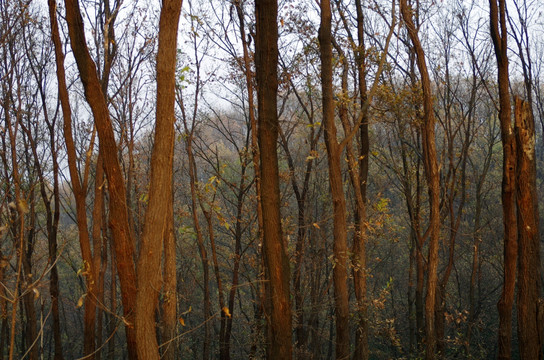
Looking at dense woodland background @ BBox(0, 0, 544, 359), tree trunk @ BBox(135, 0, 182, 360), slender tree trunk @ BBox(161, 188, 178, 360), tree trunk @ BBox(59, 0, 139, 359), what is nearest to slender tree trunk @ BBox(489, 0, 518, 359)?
dense woodland background @ BBox(0, 0, 544, 359)

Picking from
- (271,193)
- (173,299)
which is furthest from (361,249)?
(271,193)

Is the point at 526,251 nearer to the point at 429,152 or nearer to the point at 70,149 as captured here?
the point at 429,152

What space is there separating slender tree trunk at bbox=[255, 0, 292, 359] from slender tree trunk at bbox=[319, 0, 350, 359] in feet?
6.61

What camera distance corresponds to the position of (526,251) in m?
7.75

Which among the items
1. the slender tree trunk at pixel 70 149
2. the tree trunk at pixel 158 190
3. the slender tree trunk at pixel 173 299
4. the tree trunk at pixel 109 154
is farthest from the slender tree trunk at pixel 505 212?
the slender tree trunk at pixel 70 149

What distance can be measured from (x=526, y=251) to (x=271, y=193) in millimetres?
4188

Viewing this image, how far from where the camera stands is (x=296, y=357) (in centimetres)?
1198

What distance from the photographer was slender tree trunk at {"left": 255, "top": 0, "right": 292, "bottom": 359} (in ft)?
20.0

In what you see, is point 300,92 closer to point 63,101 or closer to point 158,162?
point 63,101

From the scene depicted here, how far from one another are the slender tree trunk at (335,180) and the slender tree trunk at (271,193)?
6.61 ft

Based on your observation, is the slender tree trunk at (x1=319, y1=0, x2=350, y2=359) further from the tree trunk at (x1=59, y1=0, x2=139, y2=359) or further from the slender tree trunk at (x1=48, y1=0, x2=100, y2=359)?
the slender tree trunk at (x1=48, y1=0, x2=100, y2=359)

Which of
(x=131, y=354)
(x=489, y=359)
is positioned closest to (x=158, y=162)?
(x=131, y=354)

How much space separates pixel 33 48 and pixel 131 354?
10.5 meters

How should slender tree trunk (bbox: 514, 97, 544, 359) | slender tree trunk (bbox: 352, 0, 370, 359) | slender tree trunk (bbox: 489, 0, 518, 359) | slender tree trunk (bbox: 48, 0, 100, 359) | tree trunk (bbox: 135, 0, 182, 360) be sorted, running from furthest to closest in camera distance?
slender tree trunk (bbox: 352, 0, 370, 359)
slender tree trunk (bbox: 48, 0, 100, 359)
slender tree trunk (bbox: 489, 0, 518, 359)
slender tree trunk (bbox: 514, 97, 544, 359)
tree trunk (bbox: 135, 0, 182, 360)
